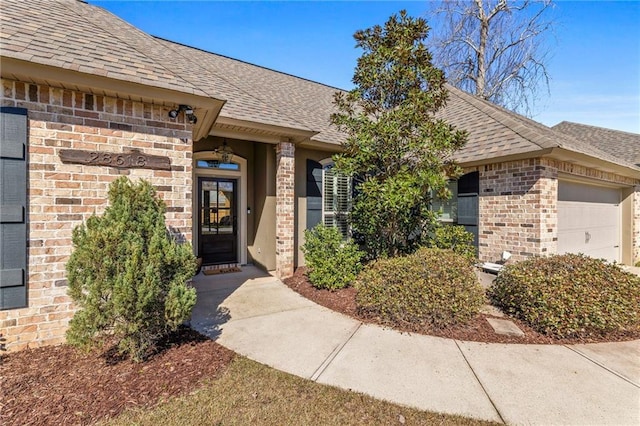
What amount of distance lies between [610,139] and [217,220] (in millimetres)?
16035

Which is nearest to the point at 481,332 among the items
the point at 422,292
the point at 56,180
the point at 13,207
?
the point at 422,292

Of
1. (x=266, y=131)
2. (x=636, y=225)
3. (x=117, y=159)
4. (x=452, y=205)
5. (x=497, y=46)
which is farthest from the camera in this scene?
(x=497, y=46)

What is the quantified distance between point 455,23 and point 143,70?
15.7 m

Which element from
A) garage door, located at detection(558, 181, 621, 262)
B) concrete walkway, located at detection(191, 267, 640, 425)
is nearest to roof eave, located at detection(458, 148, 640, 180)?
garage door, located at detection(558, 181, 621, 262)

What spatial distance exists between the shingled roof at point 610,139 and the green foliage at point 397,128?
9.73 metres

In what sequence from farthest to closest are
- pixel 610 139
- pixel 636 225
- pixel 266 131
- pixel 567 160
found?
pixel 610 139
pixel 636 225
pixel 567 160
pixel 266 131

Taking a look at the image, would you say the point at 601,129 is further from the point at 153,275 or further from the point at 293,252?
the point at 153,275

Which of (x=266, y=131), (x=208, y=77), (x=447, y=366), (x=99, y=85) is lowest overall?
(x=447, y=366)

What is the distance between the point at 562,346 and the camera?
364 cm

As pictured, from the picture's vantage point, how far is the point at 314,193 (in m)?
7.30

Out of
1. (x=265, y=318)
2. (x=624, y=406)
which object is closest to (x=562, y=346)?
(x=624, y=406)

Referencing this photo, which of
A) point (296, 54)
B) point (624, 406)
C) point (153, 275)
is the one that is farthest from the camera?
point (296, 54)

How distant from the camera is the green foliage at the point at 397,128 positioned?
16.7 feet

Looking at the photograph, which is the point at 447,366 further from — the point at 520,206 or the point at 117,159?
the point at 520,206
